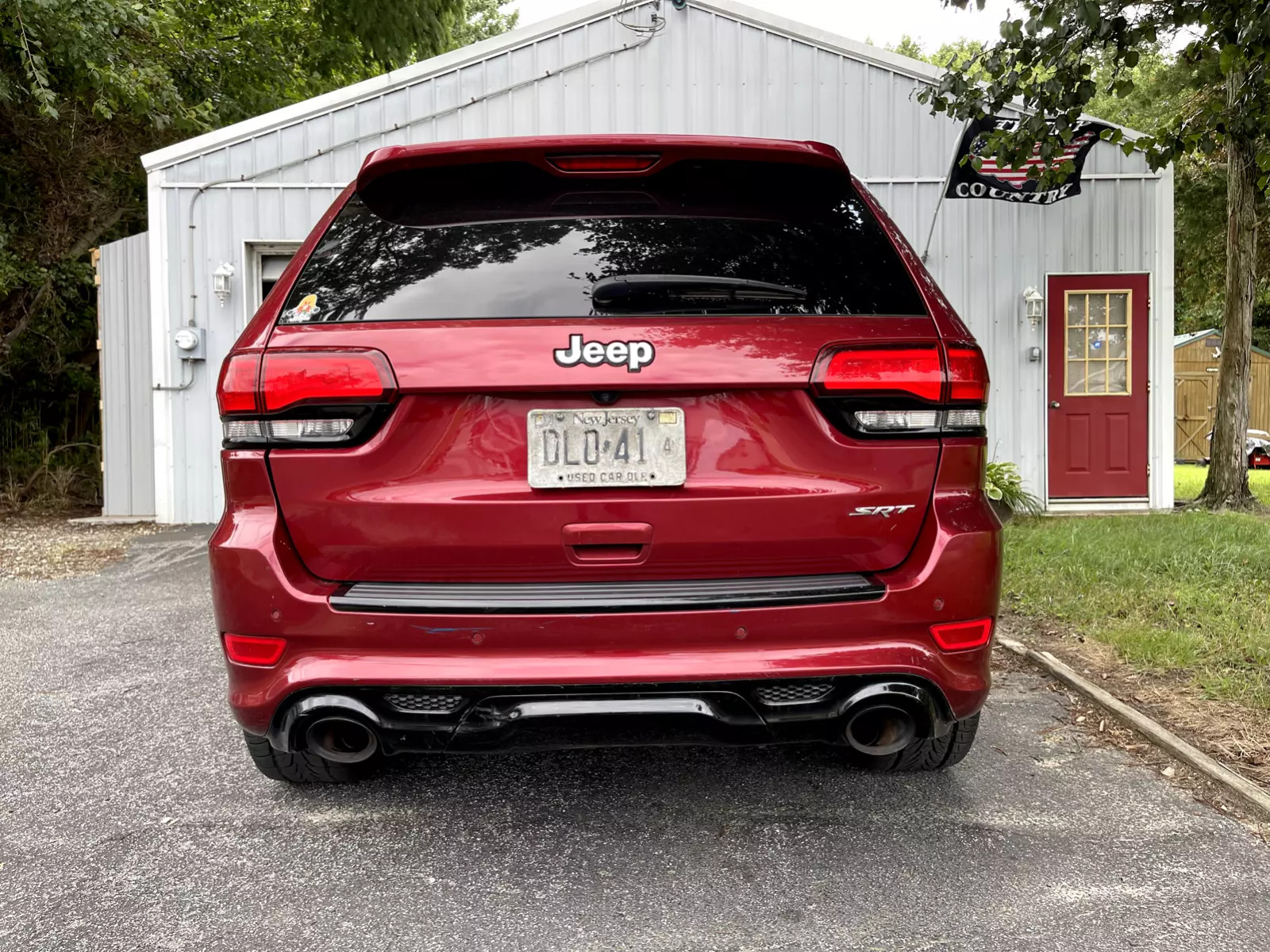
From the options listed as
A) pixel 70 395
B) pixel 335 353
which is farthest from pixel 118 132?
pixel 335 353

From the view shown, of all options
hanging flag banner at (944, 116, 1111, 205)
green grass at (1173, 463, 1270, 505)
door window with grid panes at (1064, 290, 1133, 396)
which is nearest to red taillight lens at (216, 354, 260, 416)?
hanging flag banner at (944, 116, 1111, 205)

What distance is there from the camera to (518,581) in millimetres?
2045

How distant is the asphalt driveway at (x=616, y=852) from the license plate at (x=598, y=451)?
3.29 feet

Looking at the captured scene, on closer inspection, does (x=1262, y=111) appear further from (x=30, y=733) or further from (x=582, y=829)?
(x=30, y=733)

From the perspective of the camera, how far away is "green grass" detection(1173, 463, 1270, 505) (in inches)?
458

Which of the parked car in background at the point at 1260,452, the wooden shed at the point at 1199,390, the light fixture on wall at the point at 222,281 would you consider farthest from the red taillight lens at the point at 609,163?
the wooden shed at the point at 1199,390

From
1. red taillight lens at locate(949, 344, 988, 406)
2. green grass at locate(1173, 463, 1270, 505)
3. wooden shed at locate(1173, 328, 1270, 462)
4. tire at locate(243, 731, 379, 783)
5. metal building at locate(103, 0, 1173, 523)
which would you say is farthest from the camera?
wooden shed at locate(1173, 328, 1270, 462)

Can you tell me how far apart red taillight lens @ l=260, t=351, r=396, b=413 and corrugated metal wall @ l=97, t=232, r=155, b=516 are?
8.32 meters

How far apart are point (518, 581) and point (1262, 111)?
4897 mm

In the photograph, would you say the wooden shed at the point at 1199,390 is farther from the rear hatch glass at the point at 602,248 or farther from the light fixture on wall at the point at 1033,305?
the rear hatch glass at the point at 602,248

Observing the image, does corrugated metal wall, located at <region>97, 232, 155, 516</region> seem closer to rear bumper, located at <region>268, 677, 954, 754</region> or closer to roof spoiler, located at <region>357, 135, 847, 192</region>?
roof spoiler, located at <region>357, 135, 847, 192</region>

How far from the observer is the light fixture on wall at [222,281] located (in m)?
8.88

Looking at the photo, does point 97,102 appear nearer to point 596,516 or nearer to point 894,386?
point 596,516

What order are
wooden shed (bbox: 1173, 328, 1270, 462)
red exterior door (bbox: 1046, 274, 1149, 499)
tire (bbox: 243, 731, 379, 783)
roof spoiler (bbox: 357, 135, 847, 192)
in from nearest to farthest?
1. roof spoiler (bbox: 357, 135, 847, 192)
2. tire (bbox: 243, 731, 379, 783)
3. red exterior door (bbox: 1046, 274, 1149, 499)
4. wooden shed (bbox: 1173, 328, 1270, 462)
